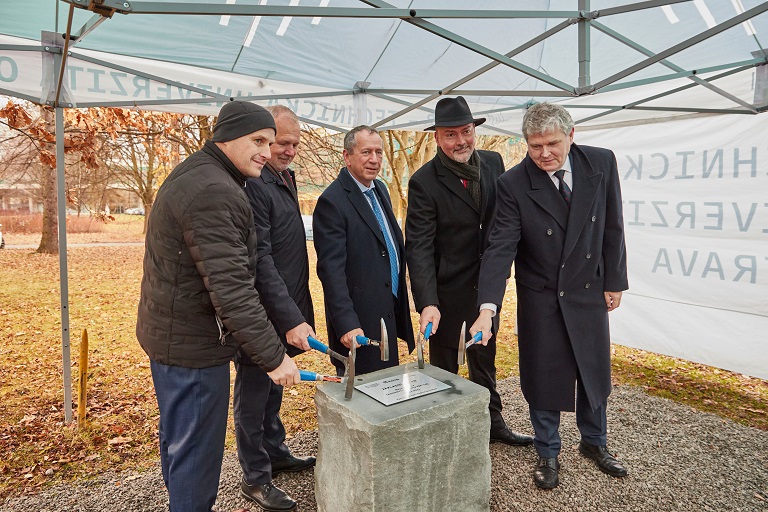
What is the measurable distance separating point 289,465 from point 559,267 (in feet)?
6.57

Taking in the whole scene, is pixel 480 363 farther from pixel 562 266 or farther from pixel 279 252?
pixel 279 252

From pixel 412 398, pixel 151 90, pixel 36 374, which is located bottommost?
pixel 36 374

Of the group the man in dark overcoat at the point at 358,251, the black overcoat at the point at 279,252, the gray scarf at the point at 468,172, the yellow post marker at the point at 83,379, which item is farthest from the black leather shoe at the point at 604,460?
the yellow post marker at the point at 83,379

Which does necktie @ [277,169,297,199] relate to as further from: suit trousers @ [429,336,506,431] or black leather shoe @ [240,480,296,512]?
black leather shoe @ [240,480,296,512]

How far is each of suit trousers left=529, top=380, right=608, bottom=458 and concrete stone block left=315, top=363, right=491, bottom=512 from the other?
86 cm

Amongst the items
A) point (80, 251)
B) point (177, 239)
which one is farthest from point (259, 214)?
point (80, 251)

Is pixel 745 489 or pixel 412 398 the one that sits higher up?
pixel 412 398

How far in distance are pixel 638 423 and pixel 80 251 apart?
51.6 feet

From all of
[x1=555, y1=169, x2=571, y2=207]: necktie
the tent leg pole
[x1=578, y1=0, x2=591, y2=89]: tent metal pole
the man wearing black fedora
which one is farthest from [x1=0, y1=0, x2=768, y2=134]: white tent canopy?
[x1=555, y1=169, x2=571, y2=207]: necktie

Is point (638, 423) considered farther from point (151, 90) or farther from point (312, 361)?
point (151, 90)

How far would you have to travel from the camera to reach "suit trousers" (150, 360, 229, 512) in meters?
2.01

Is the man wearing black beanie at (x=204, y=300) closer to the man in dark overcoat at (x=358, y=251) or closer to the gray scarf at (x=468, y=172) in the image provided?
the man in dark overcoat at (x=358, y=251)

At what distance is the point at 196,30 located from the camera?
3635mm

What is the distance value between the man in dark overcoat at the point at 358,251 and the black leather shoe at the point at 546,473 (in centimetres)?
105
